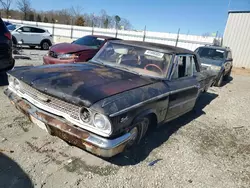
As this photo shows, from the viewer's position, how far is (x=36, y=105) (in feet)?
9.09

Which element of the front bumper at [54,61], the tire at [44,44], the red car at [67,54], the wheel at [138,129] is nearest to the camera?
the wheel at [138,129]

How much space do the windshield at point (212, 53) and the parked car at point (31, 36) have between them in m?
10.6

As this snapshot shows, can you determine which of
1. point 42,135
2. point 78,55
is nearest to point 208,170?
point 42,135

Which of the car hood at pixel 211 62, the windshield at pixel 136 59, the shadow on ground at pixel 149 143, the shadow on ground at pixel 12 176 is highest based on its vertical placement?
the windshield at pixel 136 59

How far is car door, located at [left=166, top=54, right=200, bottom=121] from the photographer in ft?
11.4

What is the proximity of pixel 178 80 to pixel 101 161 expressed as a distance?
6.39 ft

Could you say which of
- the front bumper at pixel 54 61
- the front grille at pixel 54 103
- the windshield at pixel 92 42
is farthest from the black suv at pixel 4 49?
the windshield at pixel 92 42

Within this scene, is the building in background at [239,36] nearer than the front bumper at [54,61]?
No

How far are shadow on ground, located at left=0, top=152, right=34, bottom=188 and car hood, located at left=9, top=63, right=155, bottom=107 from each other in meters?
0.99

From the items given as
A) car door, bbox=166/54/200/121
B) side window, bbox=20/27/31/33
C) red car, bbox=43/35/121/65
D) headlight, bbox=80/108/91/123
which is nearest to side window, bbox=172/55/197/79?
car door, bbox=166/54/200/121

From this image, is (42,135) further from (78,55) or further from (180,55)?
(78,55)

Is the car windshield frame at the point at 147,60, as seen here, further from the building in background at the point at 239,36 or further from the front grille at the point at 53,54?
the building in background at the point at 239,36

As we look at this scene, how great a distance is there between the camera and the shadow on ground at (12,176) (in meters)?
2.24

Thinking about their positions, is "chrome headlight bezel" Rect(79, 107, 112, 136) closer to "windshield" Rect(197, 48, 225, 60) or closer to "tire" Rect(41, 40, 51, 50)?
"windshield" Rect(197, 48, 225, 60)
